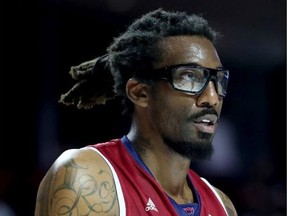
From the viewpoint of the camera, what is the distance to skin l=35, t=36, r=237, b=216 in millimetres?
2523

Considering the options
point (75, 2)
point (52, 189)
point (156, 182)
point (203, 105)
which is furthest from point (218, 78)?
point (75, 2)

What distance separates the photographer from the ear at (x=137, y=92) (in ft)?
9.57

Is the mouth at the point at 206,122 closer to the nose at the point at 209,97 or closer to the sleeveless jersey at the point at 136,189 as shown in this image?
the nose at the point at 209,97

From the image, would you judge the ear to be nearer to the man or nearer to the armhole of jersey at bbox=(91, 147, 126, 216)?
the man

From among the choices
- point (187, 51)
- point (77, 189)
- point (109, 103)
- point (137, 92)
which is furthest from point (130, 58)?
point (109, 103)

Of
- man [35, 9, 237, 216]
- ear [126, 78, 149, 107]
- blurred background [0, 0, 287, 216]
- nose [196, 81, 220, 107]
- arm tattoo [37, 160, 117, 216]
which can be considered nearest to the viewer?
arm tattoo [37, 160, 117, 216]

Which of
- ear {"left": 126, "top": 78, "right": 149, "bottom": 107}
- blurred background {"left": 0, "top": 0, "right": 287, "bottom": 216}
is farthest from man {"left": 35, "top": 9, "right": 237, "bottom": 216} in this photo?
blurred background {"left": 0, "top": 0, "right": 287, "bottom": 216}

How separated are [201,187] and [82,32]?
3.61m

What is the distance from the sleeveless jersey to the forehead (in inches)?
17.3

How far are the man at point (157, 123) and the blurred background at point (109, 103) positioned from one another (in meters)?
2.69

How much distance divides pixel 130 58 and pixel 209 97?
1.47ft

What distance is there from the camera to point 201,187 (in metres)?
3.23

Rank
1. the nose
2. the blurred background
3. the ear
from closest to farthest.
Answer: the nose
the ear
the blurred background

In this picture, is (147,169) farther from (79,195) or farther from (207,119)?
(79,195)
